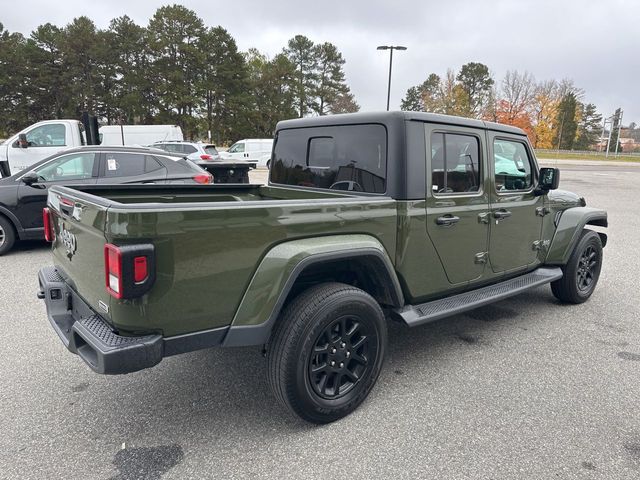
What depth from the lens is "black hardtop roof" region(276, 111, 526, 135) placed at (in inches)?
114

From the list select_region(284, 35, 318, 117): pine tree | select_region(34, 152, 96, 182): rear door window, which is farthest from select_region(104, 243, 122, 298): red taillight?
select_region(284, 35, 318, 117): pine tree

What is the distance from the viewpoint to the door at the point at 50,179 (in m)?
6.23

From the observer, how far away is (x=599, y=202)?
45.0ft

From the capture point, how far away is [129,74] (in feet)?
156

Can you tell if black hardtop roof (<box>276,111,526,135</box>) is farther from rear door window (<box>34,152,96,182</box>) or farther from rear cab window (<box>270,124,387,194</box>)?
rear door window (<box>34,152,96,182</box>)

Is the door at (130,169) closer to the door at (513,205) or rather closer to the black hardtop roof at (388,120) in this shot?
the black hardtop roof at (388,120)

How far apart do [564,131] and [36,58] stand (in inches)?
2895

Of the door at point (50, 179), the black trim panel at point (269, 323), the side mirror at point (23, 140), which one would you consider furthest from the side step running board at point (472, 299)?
the side mirror at point (23, 140)

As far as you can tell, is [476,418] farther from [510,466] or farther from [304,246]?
[304,246]

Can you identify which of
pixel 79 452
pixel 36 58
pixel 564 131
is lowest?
pixel 79 452

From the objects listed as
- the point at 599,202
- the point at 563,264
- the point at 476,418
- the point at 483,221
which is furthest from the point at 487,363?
the point at 599,202

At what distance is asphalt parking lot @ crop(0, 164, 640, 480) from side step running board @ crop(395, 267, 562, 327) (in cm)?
48

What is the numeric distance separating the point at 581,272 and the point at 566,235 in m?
0.63

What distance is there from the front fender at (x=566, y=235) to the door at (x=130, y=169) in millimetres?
5786
